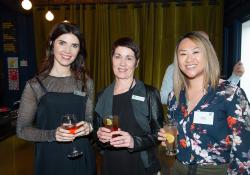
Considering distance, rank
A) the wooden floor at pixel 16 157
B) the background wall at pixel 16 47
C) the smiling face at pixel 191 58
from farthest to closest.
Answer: the background wall at pixel 16 47
the wooden floor at pixel 16 157
the smiling face at pixel 191 58

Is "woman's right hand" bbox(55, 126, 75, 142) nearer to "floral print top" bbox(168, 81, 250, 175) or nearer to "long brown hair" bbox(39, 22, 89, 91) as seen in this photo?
"long brown hair" bbox(39, 22, 89, 91)

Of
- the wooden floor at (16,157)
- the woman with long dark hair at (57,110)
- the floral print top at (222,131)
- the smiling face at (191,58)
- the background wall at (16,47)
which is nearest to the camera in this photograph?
the floral print top at (222,131)

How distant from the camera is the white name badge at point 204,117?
1721mm

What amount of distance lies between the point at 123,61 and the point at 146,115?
0.47 m

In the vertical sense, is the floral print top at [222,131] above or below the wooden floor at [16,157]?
above

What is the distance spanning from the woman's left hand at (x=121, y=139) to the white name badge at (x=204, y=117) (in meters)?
0.49

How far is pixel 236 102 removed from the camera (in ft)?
5.49

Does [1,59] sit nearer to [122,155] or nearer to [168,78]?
[168,78]

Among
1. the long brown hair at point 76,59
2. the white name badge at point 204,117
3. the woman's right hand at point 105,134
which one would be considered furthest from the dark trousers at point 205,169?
the long brown hair at point 76,59

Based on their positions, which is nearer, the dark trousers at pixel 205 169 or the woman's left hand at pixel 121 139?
the dark trousers at pixel 205 169

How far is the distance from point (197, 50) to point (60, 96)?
1.05 metres

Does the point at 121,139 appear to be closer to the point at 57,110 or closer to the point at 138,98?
the point at 138,98

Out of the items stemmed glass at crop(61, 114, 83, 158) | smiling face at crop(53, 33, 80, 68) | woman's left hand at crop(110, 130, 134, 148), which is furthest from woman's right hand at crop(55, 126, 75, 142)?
smiling face at crop(53, 33, 80, 68)

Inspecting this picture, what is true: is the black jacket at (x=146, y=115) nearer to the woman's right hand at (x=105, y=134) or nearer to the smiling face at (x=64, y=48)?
the woman's right hand at (x=105, y=134)
